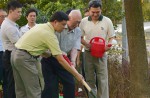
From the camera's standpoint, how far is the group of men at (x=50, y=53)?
5.57 meters

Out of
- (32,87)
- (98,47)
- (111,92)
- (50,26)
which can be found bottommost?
(111,92)

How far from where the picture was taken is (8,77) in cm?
663

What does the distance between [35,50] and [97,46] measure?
1593mm

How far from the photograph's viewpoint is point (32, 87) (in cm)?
578

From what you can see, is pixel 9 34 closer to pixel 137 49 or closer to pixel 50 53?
pixel 50 53

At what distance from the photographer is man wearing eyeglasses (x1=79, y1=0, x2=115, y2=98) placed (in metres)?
7.00

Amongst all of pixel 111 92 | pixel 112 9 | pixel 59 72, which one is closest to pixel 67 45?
pixel 59 72

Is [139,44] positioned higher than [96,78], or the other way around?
[139,44]

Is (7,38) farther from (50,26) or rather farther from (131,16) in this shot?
(131,16)

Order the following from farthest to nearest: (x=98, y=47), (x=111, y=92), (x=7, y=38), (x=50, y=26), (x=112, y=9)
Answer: (x=112, y=9) < (x=111, y=92) < (x=98, y=47) < (x=7, y=38) < (x=50, y=26)

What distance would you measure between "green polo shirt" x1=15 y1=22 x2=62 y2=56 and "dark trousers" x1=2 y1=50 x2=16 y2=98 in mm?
867

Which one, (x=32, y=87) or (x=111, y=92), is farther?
(x=111, y=92)

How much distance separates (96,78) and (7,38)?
74.9 inches

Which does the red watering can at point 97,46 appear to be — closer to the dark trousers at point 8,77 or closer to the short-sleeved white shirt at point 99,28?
the short-sleeved white shirt at point 99,28
